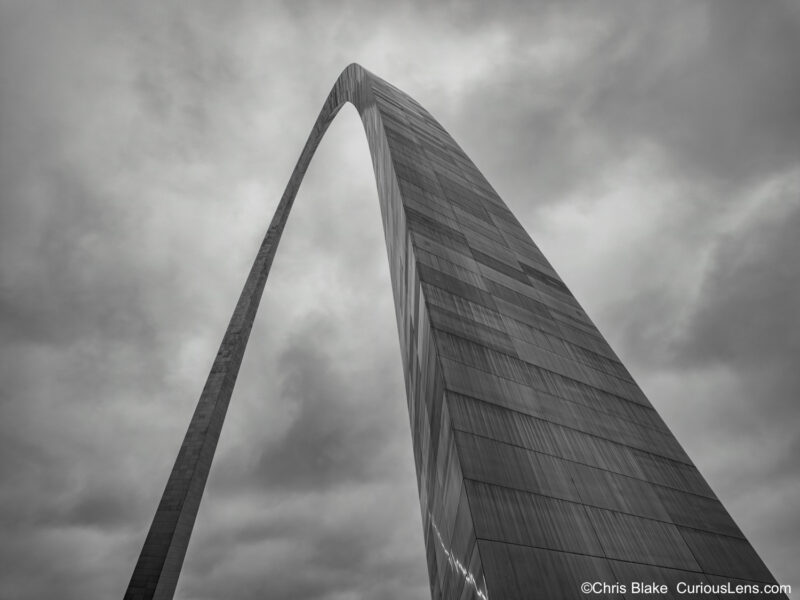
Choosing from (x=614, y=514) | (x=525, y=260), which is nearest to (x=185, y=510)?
(x=614, y=514)

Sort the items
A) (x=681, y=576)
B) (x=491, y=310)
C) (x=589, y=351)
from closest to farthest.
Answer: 1. (x=681, y=576)
2. (x=491, y=310)
3. (x=589, y=351)

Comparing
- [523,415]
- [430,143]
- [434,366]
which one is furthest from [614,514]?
[430,143]

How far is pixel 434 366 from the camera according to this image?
14.8m

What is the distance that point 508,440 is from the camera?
1322 centimetres

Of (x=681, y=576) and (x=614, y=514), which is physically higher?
(x=614, y=514)

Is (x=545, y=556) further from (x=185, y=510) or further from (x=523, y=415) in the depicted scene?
(x=185, y=510)

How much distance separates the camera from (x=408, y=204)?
20.9 m

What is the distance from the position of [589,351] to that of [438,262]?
10.1 m

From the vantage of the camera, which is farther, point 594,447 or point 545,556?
point 594,447

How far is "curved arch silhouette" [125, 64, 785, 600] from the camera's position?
11305 millimetres

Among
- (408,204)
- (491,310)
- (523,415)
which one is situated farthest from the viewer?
(408,204)

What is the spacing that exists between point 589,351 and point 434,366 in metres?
11.7

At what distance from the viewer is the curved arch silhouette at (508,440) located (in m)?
11.3

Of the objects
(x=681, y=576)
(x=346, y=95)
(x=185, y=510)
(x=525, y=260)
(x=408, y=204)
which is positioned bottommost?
(x=681, y=576)
